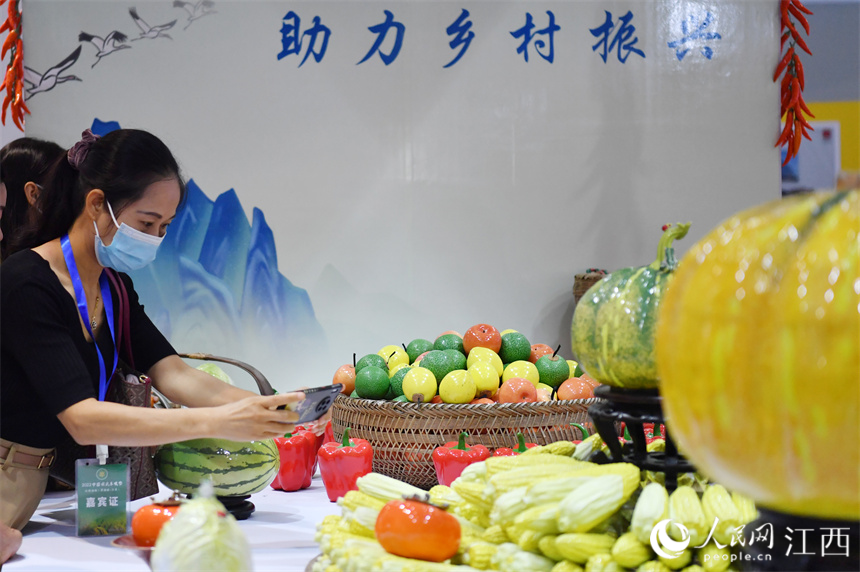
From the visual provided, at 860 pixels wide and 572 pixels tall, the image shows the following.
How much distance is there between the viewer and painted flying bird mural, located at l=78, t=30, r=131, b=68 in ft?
13.2

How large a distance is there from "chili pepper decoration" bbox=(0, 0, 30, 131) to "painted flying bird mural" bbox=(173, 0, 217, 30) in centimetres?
78

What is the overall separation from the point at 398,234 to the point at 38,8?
2.13 m

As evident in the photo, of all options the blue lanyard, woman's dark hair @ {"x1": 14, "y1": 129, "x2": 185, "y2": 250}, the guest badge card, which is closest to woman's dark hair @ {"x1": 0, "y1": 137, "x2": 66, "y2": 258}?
woman's dark hair @ {"x1": 14, "y1": 129, "x2": 185, "y2": 250}

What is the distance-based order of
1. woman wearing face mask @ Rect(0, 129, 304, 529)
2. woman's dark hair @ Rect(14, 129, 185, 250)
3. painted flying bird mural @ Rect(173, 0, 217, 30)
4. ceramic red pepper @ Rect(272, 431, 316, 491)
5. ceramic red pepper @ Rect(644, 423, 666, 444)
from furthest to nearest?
painted flying bird mural @ Rect(173, 0, 217, 30)
ceramic red pepper @ Rect(272, 431, 316, 491)
woman's dark hair @ Rect(14, 129, 185, 250)
woman wearing face mask @ Rect(0, 129, 304, 529)
ceramic red pepper @ Rect(644, 423, 666, 444)

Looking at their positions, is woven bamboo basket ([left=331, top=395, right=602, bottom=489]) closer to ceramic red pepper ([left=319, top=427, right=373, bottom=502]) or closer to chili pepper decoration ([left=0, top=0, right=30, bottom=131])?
ceramic red pepper ([left=319, top=427, right=373, bottom=502])

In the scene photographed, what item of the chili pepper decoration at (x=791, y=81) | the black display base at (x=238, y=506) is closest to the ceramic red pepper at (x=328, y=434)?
the black display base at (x=238, y=506)

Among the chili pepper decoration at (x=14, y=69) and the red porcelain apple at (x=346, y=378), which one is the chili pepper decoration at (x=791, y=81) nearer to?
the red porcelain apple at (x=346, y=378)

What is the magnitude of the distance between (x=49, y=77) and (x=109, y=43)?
0.34 meters

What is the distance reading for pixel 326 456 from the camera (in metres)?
2.22

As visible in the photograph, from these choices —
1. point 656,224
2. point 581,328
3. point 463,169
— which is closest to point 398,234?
point 463,169

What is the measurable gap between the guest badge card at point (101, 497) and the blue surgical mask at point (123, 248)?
55 cm

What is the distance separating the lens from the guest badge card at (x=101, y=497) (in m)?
1.79

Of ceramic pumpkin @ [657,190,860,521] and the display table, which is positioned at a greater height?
ceramic pumpkin @ [657,190,860,521]

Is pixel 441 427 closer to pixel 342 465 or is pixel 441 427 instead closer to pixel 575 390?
pixel 342 465
